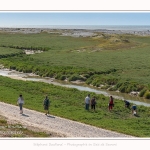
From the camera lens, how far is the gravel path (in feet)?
76.4

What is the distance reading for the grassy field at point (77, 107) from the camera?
87.2ft

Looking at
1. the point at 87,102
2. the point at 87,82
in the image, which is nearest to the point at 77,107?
the point at 87,102

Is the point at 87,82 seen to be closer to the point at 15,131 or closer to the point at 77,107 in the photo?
the point at 77,107

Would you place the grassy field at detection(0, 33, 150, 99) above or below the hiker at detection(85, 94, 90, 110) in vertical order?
below

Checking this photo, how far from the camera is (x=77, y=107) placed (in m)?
32.9

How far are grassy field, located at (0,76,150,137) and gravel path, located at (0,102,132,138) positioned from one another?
3.53 ft

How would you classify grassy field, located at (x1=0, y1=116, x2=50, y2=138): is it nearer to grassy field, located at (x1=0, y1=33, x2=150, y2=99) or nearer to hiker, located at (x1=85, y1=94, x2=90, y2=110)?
hiker, located at (x1=85, y1=94, x2=90, y2=110)

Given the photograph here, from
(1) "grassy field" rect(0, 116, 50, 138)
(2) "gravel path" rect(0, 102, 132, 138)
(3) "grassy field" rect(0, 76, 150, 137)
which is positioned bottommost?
(3) "grassy field" rect(0, 76, 150, 137)

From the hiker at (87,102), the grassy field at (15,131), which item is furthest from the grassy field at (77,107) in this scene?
the grassy field at (15,131)

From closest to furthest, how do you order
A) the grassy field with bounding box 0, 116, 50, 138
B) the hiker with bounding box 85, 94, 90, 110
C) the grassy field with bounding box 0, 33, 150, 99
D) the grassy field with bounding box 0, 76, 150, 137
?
the grassy field with bounding box 0, 116, 50, 138, the grassy field with bounding box 0, 76, 150, 137, the hiker with bounding box 85, 94, 90, 110, the grassy field with bounding box 0, 33, 150, 99

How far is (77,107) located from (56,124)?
7.51 m

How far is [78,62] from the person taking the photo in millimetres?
69000

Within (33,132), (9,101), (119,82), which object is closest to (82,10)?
(33,132)

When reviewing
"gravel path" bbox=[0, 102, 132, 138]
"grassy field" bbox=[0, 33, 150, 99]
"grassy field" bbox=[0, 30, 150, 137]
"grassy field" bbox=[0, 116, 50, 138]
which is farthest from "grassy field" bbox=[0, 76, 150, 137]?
"grassy field" bbox=[0, 33, 150, 99]
